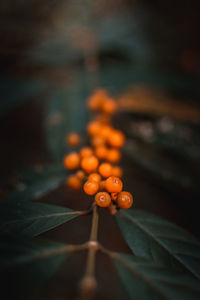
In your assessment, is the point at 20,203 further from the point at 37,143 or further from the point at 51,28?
the point at 51,28

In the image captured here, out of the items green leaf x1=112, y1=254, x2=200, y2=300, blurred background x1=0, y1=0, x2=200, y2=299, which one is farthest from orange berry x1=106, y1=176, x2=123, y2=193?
blurred background x1=0, y1=0, x2=200, y2=299

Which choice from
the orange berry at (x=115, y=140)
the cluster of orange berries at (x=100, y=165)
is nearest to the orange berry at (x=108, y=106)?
the cluster of orange berries at (x=100, y=165)

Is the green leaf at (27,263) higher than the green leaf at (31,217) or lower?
lower

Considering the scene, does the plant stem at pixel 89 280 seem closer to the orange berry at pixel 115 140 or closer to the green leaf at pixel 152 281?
the green leaf at pixel 152 281

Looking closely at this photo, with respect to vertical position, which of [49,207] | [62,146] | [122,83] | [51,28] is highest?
[51,28]

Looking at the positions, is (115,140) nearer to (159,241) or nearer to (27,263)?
(159,241)

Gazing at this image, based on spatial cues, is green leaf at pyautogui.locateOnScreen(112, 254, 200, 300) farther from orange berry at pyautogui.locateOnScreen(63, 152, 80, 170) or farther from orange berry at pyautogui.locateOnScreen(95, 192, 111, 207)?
orange berry at pyautogui.locateOnScreen(63, 152, 80, 170)

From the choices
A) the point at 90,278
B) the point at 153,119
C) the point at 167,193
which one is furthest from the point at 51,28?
the point at 90,278
